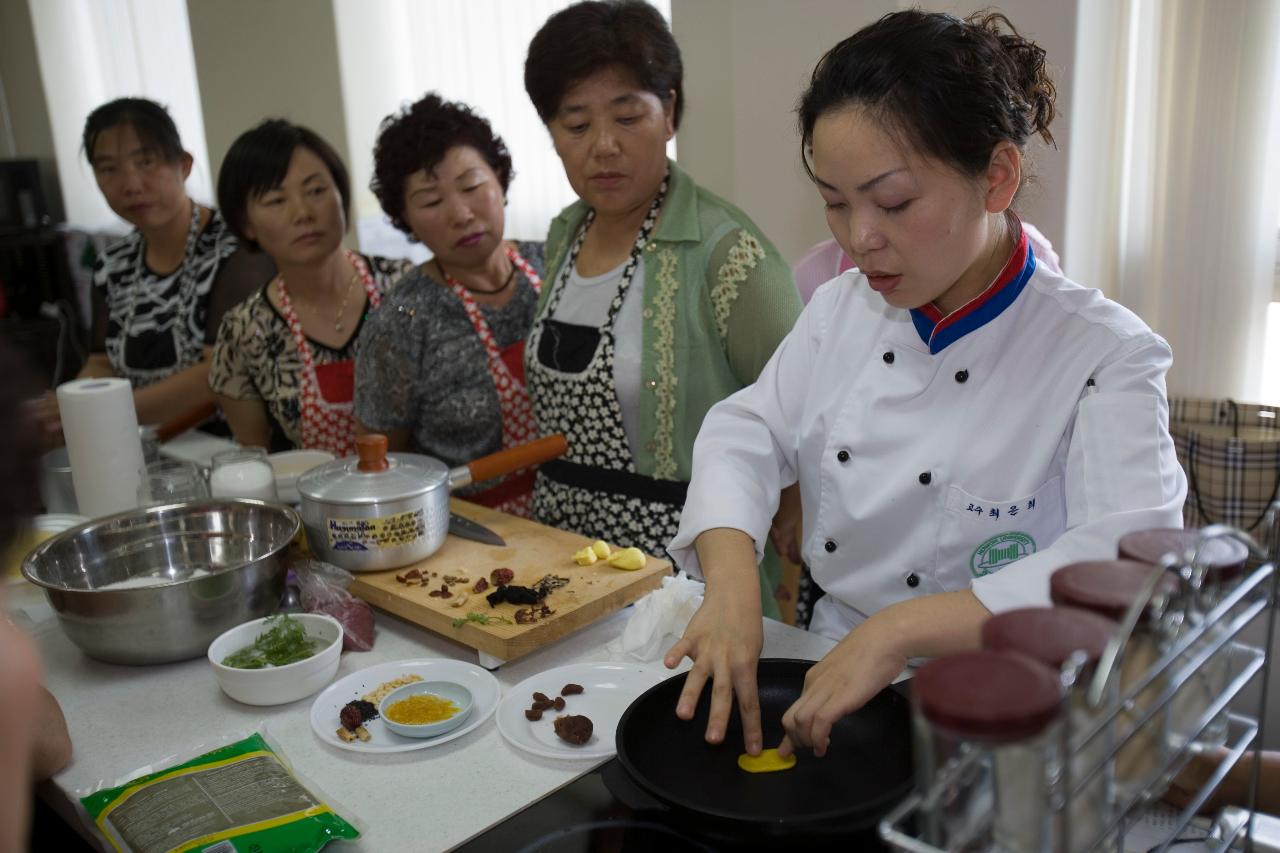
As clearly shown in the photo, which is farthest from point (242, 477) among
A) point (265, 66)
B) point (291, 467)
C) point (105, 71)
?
point (105, 71)

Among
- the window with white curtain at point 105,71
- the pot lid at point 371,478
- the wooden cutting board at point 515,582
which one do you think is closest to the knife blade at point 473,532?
the wooden cutting board at point 515,582

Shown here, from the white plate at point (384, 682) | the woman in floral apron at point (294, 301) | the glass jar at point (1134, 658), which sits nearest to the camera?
the glass jar at point (1134, 658)

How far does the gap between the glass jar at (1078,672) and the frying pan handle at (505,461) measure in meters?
1.22

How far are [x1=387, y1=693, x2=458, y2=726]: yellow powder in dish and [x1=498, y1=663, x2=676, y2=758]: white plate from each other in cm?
7

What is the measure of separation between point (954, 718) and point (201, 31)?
207 inches

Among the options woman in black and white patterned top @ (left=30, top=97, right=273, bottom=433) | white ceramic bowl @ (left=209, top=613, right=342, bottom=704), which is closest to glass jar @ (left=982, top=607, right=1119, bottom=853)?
white ceramic bowl @ (left=209, top=613, right=342, bottom=704)

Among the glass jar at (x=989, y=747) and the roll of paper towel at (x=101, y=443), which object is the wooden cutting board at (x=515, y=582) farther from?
the glass jar at (x=989, y=747)

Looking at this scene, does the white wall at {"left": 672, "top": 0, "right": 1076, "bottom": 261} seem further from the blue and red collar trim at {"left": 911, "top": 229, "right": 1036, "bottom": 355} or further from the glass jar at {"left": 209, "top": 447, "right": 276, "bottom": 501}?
the glass jar at {"left": 209, "top": 447, "right": 276, "bottom": 501}

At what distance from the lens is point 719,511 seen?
1391mm

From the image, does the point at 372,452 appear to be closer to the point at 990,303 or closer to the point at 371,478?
the point at 371,478

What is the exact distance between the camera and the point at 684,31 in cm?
287

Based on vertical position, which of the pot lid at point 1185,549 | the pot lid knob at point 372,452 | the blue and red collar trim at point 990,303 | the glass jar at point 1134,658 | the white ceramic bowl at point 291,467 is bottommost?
the white ceramic bowl at point 291,467

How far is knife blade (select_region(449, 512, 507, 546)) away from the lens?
5.60ft

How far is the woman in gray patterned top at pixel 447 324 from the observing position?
2199 mm
